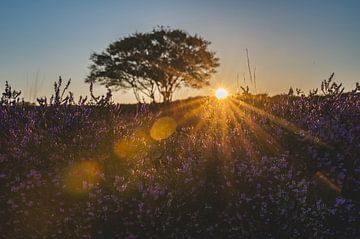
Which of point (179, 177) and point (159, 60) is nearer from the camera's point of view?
point (179, 177)

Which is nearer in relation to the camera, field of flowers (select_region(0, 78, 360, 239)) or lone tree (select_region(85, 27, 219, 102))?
field of flowers (select_region(0, 78, 360, 239))

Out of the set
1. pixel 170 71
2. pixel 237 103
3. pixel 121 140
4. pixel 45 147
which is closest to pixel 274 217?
pixel 121 140

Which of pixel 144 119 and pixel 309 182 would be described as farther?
pixel 144 119

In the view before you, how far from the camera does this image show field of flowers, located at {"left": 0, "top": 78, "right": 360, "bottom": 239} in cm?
383

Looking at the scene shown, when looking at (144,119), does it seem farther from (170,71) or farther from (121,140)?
(170,71)

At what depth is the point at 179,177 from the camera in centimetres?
412

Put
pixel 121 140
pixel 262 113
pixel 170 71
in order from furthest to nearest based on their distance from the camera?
pixel 170 71
pixel 262 113
pixel 121 140

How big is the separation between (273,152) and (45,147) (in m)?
2.18

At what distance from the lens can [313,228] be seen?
12.4ft

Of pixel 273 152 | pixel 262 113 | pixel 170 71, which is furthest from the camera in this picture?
pixel 170 71

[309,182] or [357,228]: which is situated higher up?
[309,182]

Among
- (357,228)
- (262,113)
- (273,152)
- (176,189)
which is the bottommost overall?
(357,228)

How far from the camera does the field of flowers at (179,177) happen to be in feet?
12.6

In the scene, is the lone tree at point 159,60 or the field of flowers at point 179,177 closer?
the field of flowers at point 179,177
